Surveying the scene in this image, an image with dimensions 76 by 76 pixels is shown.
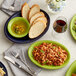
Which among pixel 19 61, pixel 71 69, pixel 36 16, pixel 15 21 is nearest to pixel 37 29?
pixel 36 16

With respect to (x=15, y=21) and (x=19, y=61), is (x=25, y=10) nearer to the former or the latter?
(x=15, y=21)

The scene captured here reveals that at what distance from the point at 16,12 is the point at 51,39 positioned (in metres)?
0.49

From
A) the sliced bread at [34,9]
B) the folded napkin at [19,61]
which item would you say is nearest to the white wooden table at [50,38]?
the folded napkin at [19,61]

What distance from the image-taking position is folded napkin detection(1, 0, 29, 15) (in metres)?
2.17

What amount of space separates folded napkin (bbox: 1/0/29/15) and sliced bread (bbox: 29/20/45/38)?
0.37 meters


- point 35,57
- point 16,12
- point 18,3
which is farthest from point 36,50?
point 18,3

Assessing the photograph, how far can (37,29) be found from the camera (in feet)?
6.46

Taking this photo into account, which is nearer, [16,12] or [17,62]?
[17,62]

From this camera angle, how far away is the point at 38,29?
1970mm

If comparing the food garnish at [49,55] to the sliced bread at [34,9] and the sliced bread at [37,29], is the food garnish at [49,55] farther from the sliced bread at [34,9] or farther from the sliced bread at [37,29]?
the sliced bread at [34,9]

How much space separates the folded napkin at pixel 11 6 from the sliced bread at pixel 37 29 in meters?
0.37

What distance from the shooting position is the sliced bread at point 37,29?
1.95 meters

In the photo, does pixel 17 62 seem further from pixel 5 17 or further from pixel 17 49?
pixel 5 17

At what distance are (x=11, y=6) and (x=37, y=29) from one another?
0.47m
